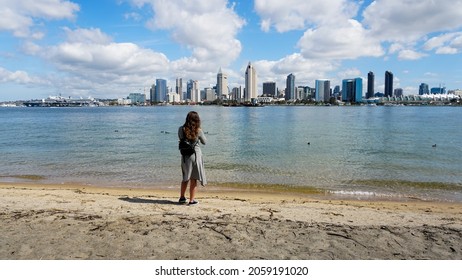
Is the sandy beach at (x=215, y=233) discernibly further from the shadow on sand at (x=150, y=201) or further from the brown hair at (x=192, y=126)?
the brown hair at (x=192, y=126)

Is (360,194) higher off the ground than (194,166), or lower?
lower

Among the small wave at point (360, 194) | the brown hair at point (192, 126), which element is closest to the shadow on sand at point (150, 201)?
the brown hair at point (192, 126)

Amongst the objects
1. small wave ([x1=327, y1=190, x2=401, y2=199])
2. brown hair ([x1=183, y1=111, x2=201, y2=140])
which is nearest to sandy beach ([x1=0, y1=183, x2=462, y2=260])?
brown hair ([x1=183, y1=111, x2=201, y2=140])

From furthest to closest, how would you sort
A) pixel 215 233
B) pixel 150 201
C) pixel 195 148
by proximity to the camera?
pixel 150 201, pixel 195 148, pixel 215 233

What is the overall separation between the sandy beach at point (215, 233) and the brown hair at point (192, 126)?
6.14 feet

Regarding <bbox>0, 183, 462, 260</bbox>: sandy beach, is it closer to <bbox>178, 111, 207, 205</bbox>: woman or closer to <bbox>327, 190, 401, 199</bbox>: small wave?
<bbox>178, 111, 207, 205</bbox>: woman

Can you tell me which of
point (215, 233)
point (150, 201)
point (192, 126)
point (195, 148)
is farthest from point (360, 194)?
point (215, 233)

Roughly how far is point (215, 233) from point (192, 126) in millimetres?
2858

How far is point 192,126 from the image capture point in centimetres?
812

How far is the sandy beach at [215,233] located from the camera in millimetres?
5383

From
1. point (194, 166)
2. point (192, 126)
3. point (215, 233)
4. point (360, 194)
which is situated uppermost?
point (192, 126)

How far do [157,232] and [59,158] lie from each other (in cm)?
2002

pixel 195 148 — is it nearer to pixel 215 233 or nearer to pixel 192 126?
pixel 192 126

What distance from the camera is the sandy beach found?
5.38 m
